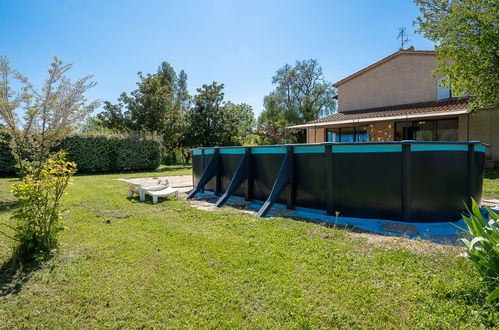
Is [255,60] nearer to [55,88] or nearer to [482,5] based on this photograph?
[482,5]

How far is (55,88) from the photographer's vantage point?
9484 mm

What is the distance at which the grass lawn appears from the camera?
2.43 metres

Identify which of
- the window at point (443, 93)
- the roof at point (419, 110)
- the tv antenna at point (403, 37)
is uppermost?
the tv antenna at point (403, 37)

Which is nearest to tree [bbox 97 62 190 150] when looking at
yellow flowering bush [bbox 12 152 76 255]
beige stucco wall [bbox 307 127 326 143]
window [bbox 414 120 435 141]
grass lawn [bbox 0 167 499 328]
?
beige stucco wall [bbox 307 127 326 143]

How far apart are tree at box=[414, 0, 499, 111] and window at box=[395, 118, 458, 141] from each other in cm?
430

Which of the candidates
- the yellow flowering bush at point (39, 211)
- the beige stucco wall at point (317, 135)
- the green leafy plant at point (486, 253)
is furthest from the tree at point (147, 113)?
the green leafy plant at point (486, 253)

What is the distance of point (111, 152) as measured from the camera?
2125 cm

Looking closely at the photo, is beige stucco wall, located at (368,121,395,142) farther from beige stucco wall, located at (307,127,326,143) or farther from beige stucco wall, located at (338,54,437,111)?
beige stucco wall, located at (307,127,326,143)

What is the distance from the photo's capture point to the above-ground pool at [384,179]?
5.67m

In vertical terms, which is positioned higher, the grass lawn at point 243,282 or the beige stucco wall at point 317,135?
the beige stucco wall at point 317,135

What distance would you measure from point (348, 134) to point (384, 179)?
15.7 metres

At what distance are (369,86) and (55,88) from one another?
20.5m

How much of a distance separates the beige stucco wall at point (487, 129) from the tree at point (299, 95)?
24.6 meters

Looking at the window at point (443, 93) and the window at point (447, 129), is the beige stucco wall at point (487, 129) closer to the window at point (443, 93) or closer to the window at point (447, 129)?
the window at point (447, 129)
